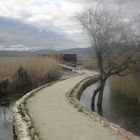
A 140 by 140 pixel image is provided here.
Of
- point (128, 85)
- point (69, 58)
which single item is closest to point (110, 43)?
point (128, 85)

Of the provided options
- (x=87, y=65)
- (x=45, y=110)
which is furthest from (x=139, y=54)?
(x=87, y=65)

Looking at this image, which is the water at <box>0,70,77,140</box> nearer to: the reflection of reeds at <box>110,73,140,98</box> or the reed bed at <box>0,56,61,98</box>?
the reed bed at <box>0,56,61,98</box>

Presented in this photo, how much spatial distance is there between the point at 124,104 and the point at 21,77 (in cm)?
1093

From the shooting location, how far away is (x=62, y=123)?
13.2 m

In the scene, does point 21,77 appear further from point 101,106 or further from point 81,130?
point 81,130

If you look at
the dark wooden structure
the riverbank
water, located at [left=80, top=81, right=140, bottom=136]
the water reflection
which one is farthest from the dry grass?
the dark wooden structure

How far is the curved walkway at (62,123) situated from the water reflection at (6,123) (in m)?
1.06

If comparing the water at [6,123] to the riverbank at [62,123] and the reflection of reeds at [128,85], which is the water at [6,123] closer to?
the riverbank at [62,123]

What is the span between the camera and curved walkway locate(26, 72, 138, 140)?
37.0ft

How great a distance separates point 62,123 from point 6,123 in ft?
14.5

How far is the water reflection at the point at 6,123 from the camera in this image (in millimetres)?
14250

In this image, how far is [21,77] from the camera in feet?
105

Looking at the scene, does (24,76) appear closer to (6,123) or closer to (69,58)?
(6,123)

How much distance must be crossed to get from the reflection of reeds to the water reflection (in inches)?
351
